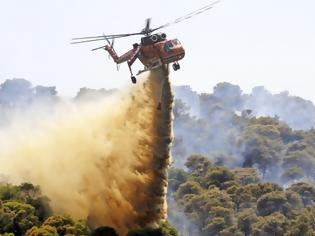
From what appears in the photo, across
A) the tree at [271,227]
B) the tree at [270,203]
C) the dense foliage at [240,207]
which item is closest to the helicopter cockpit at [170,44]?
the dense foliage at [240,207]

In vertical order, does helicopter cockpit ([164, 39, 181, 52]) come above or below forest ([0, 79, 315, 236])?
above

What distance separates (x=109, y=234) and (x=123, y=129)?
10.1 metres

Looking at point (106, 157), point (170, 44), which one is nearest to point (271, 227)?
point (106, 157)

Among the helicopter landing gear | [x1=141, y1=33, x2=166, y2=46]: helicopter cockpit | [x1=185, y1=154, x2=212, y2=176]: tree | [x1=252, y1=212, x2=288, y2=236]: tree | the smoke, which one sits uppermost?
[x1=141, y1=33, x2=166, y2=46]: helicopter cockpit

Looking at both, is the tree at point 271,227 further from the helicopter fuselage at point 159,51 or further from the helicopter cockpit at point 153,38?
the helicopter cockpit at point 153,38

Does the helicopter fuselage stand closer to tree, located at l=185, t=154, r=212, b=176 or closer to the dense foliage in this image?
the dense foliage

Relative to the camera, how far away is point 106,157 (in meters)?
66.7

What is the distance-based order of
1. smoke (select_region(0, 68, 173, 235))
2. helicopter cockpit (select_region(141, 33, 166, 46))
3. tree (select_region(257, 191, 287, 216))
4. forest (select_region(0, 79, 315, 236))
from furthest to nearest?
1. tree (select_region(257, 191, 287, 216))
2. forest (select_region(0, 79, 315, 236))
3. smoke (select_region(0, 68, 173, 235))
4. helicopter cockpit (select_region(141, 33, 166, 46))

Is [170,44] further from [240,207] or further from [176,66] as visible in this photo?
[240,207]

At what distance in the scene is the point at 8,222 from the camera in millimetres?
64125

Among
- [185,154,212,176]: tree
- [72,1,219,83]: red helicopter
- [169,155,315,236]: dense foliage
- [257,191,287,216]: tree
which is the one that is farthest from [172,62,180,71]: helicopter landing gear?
[185,154,212,176]: tree

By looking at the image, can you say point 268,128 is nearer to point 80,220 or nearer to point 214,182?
point 214,182

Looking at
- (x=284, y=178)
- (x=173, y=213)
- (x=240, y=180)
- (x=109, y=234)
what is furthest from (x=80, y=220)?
(x=284, y=178)

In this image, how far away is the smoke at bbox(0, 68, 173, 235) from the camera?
6062 cm
